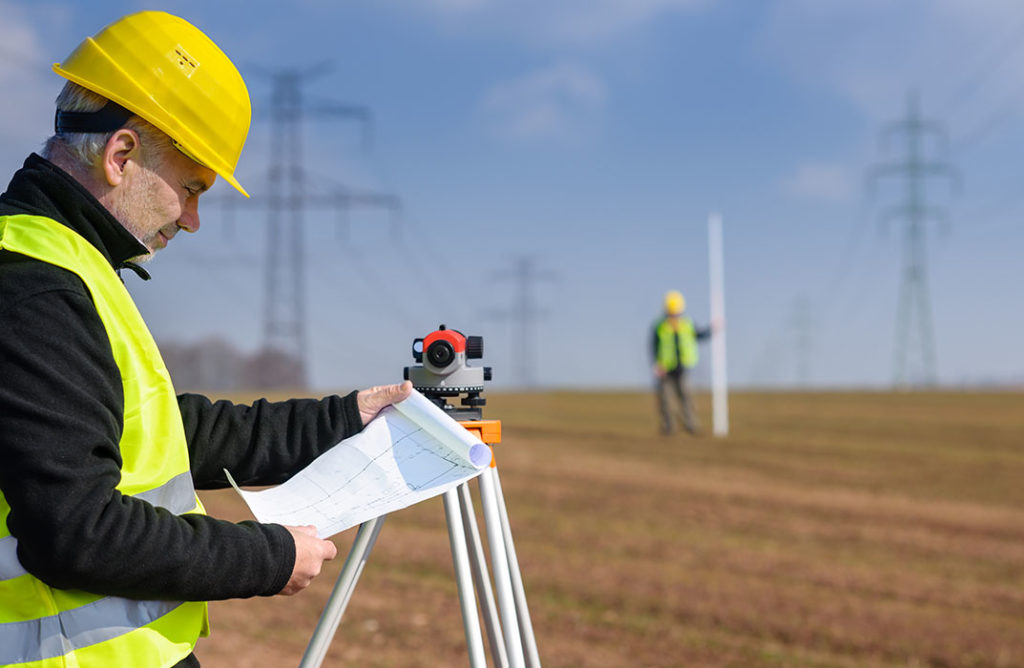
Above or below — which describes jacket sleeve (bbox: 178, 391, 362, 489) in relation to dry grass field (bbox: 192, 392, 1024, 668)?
above

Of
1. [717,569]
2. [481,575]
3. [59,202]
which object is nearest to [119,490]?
[59,202]

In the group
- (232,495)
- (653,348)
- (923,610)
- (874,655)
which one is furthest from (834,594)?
(653,348)

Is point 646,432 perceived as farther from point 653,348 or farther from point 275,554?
→ point 275,554

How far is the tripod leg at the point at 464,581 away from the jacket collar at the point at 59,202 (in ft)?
2.86

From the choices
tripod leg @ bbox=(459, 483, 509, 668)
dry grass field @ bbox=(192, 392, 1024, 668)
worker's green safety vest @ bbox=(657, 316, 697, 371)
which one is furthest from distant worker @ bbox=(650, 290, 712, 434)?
tripod leg @ bbox=(459, 483, 509, 668)

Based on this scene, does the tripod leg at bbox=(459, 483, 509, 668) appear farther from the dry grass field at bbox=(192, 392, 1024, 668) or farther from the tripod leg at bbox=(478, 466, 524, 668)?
the dry grass field at bbox=(192, 392, 1024, 668)

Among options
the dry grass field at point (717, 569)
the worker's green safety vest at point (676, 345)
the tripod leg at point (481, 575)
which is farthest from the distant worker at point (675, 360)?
the tripod leg at point (481, 575)

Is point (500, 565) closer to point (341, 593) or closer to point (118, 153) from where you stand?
point (341, 593)

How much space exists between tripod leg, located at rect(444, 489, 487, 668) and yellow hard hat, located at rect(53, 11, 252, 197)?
83 centimetres

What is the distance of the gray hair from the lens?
155 cm

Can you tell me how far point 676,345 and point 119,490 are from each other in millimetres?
13999

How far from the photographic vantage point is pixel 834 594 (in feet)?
17.5

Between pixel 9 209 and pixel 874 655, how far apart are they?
4.06 metres

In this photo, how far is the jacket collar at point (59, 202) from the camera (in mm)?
1525
